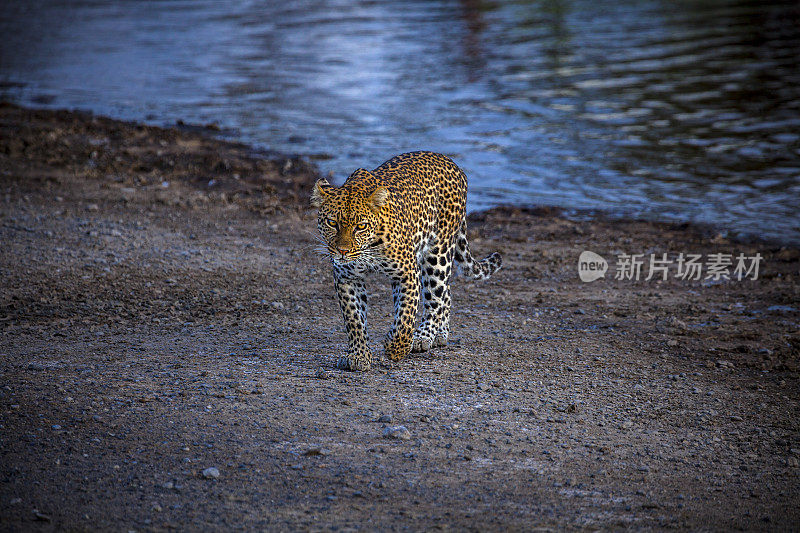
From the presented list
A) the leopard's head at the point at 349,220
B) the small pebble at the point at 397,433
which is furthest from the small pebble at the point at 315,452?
the leopard's head at the point at 349,220

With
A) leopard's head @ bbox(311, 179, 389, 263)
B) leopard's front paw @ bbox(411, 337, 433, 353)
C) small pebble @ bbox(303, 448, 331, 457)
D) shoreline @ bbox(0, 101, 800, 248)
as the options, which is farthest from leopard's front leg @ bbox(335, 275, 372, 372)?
shoreline @ bbox(0, 101, 800, 248)

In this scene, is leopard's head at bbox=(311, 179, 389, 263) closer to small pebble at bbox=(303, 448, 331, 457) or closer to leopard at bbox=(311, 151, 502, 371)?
leopard at bbox=(311, 151, 502, 371)

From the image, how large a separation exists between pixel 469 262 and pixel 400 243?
1.53 meters

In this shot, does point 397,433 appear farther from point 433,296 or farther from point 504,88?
point 504,88

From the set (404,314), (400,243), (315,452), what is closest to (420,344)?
(404,314)

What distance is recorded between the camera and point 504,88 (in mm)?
22406

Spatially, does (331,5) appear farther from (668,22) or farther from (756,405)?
(756,405)

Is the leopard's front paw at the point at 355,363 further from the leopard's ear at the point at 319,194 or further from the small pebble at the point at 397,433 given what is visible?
the leopard's ear at the point at 319,194

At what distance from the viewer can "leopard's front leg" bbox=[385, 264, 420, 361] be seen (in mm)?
7246

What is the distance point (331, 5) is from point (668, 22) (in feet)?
55.8

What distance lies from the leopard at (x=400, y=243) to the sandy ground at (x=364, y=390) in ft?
1.01

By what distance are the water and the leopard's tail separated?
5.58 metres

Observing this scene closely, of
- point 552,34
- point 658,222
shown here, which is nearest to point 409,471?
point 658,222

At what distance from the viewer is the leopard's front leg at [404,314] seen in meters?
7.25
